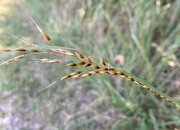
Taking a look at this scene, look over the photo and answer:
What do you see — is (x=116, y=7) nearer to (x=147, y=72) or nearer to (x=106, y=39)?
(x=106, y=39)

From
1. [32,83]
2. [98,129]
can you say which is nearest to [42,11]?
[32,83]

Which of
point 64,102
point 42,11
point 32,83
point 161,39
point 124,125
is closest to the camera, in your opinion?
point 124,125

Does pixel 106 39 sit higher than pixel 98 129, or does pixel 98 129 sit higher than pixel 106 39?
pixel 106 39

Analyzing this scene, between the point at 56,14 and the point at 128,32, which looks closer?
the point at 128,32

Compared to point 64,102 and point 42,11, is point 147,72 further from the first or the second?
point 42,11

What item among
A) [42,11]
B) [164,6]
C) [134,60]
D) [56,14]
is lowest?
[134,60]

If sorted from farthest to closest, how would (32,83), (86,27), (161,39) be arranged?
(86,27) < (32,83) < (161,39)
